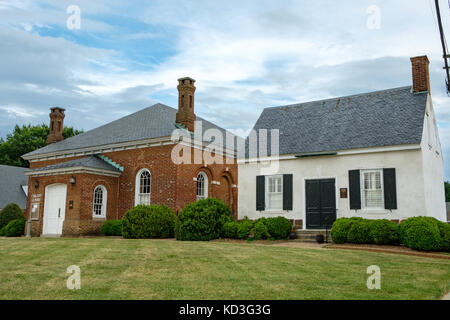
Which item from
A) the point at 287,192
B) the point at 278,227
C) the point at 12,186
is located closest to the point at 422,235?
the point at 278,227

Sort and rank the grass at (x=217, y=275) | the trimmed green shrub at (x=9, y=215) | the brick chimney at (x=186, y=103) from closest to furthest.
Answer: the grass at (x=217, y=275), the brick chimney at (x=186, y=103), the trimmed green shrub at (x=9, y=215)

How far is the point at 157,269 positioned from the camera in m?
8.09

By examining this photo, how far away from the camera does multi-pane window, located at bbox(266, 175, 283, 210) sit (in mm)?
17719

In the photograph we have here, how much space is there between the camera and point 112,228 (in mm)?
20703

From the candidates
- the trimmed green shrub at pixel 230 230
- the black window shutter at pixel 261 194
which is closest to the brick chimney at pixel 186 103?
the black window shutter at pixel 261 194

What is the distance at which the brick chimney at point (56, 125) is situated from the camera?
30172 millimetres

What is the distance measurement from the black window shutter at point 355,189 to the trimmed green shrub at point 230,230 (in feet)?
15.6

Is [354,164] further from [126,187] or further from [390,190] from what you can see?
[126,187]

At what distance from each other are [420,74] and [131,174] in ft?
50.7

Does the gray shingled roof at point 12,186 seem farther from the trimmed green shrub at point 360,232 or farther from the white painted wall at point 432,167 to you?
the white painted wall at point 432,167

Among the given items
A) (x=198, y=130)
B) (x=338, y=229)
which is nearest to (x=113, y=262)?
(x=338, y=229)
